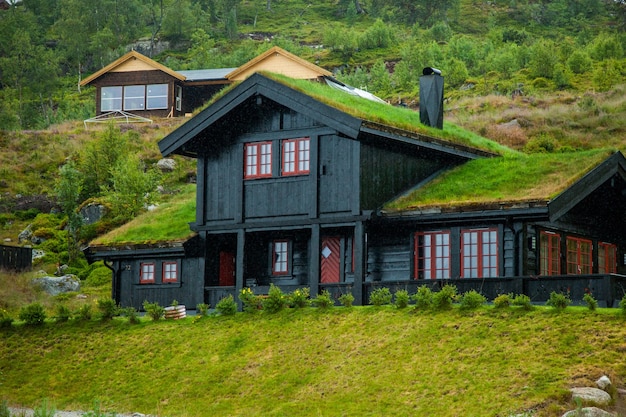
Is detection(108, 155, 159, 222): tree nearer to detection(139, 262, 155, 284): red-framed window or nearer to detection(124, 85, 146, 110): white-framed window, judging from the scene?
detection(139, 262, 155, 284): red-framed window

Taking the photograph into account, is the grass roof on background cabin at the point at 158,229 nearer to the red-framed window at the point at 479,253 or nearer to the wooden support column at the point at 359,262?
the wooden support column at the point at 359,262

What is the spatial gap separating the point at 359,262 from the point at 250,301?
3581 mm

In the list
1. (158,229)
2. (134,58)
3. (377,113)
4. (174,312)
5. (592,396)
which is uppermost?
(134,58)

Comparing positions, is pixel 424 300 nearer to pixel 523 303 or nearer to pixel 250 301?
pixel 523 303

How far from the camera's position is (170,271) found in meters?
38.4

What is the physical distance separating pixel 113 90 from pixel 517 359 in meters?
61.1

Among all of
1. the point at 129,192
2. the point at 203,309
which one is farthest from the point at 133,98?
the point at 203,309

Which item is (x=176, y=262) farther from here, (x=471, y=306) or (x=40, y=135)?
(x=40, y=135)

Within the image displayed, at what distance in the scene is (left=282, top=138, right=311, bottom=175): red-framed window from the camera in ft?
→ 116

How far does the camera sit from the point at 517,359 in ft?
79.5

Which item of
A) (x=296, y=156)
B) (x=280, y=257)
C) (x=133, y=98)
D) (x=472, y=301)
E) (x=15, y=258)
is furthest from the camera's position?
(x=133, y=98)

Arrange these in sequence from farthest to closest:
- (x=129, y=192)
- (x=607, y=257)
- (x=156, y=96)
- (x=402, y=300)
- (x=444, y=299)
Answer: (x=156, y=96), (x=129, y=192), (x=607, y=257), (x=402, y=300), (x=444, y=299)

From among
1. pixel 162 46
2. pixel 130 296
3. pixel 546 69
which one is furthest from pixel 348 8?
pixel 130 296

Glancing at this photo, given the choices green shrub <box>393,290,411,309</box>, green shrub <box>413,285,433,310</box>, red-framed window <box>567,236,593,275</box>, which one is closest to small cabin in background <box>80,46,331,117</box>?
red-framed window <box>567,236,593,275</box>
